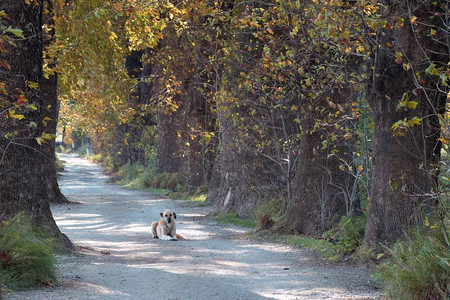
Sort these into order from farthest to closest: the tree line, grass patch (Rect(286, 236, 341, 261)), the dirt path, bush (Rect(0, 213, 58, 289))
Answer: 1. grass patch (Rect(286, 236, 341, 261))
2. the tree line
3. the dirt path
4. bush (Rect(0, 213, 58, 289))

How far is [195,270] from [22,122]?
3786mm

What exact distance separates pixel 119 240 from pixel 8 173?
493cm

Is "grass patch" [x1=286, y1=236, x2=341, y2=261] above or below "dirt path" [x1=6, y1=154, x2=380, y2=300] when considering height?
above

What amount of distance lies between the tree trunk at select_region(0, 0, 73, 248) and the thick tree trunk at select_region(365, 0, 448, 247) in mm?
5617

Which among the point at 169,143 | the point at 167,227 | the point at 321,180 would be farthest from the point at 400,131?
the point at 169,143

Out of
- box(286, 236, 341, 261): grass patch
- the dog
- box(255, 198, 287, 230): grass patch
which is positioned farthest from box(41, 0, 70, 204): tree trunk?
box(286, 236, 341, 261): grass patch

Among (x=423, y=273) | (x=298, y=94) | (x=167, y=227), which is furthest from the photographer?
(x=167, y=227)

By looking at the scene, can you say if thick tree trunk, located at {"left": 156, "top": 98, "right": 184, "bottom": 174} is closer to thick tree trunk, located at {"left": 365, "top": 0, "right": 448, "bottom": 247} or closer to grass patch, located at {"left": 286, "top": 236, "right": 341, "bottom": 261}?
grass patch, located at {"left": 286, "top": 236, "right": 341, "bottom": 261}

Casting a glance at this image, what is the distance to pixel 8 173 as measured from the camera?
37.4 feet

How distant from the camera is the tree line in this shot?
1059cm

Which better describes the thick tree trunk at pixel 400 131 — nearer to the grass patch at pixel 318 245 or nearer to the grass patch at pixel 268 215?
the grass patch at pixel 318 245

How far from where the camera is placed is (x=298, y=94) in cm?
1565

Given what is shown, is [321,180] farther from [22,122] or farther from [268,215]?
[22,122]

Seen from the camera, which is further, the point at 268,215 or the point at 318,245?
the point at 268,215
